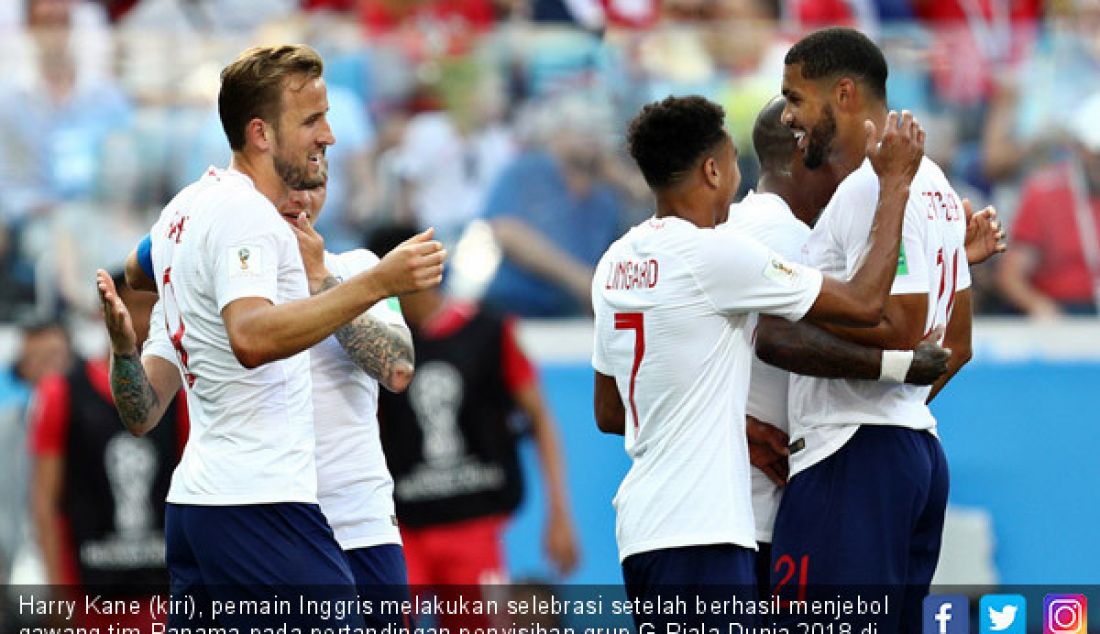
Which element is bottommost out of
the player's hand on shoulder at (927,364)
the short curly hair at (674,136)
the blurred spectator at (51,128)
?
the player's hand on shoulder at (927,364)

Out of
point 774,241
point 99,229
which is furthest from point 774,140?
point 99,229

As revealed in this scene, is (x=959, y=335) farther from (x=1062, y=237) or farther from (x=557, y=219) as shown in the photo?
(x=557, y=219)

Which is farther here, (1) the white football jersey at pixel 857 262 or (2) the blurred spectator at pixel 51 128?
(2) the blurred spectator at pixel 51 128

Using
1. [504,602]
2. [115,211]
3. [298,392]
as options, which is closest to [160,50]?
[115,211]

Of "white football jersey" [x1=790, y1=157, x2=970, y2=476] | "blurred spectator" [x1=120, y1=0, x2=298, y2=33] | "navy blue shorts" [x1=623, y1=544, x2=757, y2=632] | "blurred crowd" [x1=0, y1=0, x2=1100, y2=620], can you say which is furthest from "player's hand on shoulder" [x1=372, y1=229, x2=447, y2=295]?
"blurred spectator" [x1=120, y1=0, x2=298, y2=33]

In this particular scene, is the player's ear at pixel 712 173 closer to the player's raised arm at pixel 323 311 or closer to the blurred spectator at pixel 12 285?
the player's raised arm at pixel 323 311

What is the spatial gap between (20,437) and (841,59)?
5770 mm

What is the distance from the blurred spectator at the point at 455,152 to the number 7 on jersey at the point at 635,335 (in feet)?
16.1

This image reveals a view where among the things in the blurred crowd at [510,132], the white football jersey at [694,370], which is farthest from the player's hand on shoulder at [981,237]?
the blurred crowd at [510,132]

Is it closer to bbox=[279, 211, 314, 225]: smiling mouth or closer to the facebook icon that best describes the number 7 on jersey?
bbox=[279, 211, 314, 225]: smiling mouth

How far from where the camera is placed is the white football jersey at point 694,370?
5.89m

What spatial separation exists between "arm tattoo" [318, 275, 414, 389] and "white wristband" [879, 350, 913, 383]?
1507 mm

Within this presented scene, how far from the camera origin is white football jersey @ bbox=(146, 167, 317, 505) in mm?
5613

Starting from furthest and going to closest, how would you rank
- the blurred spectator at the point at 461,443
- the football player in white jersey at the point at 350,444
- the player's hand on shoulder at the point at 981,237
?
the blurred spectator at the point at 461,443
the player's hand on shoulder at the point at 981,237
the football player in white jersey at the point at 350,444
